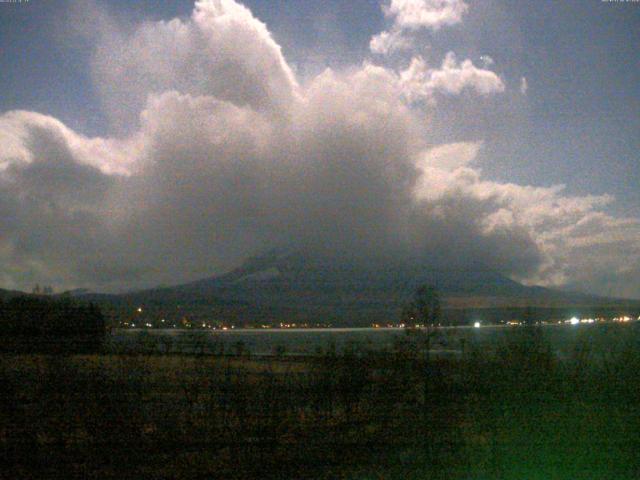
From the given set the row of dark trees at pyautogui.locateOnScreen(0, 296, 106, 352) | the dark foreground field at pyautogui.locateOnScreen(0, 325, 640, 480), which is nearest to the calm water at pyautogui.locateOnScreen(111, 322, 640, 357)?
the dark foreground field at pyautogui.locateOnScreen(0, 325, 640, 480)

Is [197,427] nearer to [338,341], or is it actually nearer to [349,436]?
[349,436]

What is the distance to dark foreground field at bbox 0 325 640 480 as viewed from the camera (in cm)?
1130

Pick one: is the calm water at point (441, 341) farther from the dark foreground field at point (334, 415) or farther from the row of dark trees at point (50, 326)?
the row of dark trees at point (50, 326)

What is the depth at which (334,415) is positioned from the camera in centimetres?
1476

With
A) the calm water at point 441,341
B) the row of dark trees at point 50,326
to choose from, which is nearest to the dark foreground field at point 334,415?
the calm water at point 441,341

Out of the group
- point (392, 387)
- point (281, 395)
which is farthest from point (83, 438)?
point (392, 387)

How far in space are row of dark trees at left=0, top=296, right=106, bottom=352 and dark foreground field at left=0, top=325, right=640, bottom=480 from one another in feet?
5.53

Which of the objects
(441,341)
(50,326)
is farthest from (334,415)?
(50,326)

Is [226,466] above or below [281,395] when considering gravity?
below

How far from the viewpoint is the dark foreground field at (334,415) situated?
1130cm

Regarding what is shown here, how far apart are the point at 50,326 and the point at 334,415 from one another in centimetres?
976

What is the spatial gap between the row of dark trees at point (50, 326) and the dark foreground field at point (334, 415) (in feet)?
5.53

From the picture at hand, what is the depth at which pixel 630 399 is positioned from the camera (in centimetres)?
1460

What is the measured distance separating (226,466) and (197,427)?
1.86 metres
